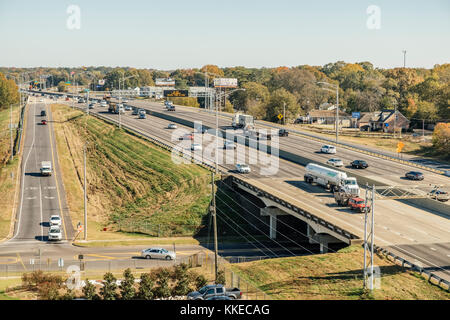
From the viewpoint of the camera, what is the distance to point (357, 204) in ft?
168

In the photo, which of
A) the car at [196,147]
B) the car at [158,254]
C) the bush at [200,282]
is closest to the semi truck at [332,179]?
the car at [158,254]

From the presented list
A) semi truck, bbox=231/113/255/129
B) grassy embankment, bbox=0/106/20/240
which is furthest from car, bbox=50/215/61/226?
semi truck, bbox=231/113/255/129

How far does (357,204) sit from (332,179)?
8038mm

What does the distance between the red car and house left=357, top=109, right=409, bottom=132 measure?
74360mm

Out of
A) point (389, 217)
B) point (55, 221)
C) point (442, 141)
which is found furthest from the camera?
point (442, 141)

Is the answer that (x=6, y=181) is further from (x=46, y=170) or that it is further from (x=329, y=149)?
(x=329, y=149)

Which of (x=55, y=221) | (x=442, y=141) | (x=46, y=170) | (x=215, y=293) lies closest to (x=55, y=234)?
(x=55, y=221)

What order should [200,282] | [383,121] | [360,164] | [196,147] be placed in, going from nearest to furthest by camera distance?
[200,282] → [360,164] → [196,147] → [383,121]

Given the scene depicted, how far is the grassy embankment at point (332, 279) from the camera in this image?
33719mm

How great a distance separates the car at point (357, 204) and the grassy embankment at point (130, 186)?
767 inches

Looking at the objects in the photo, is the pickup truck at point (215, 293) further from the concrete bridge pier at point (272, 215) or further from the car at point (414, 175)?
the car at point (414, 175)

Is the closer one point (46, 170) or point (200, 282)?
point (200, 282)

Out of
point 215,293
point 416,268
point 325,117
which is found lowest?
point 416,268
